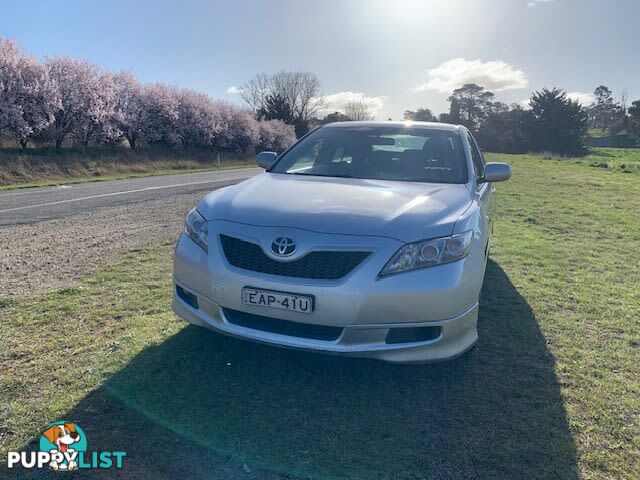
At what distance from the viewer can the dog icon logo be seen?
2035 mm

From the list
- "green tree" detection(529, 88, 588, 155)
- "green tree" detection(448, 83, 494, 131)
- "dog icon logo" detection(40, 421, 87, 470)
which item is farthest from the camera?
"green tree" detection(448, 83, 494, 131)

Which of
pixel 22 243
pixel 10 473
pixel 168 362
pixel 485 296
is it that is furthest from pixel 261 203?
pixel 22 243

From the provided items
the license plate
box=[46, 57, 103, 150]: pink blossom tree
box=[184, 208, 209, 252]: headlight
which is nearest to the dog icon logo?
the license plate

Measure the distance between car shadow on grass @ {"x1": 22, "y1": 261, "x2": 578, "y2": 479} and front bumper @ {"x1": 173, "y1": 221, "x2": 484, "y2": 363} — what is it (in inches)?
13.4

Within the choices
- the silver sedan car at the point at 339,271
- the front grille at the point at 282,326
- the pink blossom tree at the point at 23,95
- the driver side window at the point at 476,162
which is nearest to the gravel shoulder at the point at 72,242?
the silver sedan car at the point at 339,271

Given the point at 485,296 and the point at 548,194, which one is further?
the point at 548,194

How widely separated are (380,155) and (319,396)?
219 cm

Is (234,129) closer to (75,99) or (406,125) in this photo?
(75,99)

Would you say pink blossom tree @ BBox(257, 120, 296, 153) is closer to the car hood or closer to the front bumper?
the car hood

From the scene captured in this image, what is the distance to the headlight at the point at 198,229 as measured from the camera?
2777 millimetres

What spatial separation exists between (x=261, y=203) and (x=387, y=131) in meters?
1.87

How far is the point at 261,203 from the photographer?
289 centimetres

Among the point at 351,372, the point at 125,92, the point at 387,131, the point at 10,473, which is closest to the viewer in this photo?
the point at 10,473

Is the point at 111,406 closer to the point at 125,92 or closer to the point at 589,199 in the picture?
the point at 589,199
